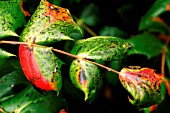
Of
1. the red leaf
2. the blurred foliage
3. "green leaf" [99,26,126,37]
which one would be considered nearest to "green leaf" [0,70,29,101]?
the blurred foliage

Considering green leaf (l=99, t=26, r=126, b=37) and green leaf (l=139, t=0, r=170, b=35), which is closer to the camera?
green leaf (l=139, t=0, r=170, b=35)

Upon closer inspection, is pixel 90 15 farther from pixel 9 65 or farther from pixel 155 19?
pixel 9 65

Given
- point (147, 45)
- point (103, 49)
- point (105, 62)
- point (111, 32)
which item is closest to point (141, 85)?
point (103, 49)

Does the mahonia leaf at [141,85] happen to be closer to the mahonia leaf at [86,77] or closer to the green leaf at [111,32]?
the mahonia leaf at [86,77]

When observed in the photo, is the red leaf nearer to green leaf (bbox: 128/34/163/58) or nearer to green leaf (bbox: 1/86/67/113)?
green leaf (bbox: 1/86/67/113)

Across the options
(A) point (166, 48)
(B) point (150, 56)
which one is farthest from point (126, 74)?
(A) point (166, 48)

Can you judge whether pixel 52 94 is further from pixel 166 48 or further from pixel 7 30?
pixel 166 48

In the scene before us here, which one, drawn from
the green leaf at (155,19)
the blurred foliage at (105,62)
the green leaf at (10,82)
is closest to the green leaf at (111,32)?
the blurred foliage at (105,62)
